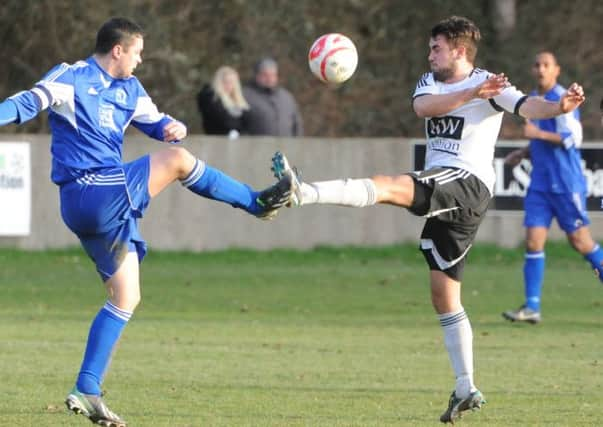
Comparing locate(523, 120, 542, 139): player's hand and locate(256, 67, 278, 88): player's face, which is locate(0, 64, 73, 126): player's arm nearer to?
locate(523, 120, 542, 139): player's hand

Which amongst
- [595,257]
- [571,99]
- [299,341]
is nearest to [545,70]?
[595,257]

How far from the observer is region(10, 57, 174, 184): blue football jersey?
25.7ft

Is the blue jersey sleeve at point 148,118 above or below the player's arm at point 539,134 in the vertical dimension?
above

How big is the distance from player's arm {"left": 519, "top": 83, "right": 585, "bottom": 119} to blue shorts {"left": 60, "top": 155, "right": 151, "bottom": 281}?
2144 millimetres

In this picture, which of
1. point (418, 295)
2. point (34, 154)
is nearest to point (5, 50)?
point (34, 154)

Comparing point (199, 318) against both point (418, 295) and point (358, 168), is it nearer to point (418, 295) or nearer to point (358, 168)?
point (418, 295)

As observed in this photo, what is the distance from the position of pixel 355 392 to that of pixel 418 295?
20.9 ft

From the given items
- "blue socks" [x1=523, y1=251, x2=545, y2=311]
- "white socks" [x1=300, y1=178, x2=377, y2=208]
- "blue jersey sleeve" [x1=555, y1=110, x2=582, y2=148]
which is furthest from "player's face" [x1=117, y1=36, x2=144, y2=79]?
"blue socks" [x1=523, y1=251, x2=545, y2=311]

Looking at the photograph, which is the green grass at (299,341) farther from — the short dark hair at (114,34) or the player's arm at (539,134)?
the short dark hair at (114,34)

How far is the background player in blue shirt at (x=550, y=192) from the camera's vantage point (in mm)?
13453

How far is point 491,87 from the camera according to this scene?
310 inches

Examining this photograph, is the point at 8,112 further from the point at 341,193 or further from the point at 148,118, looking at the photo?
the point at 341,193

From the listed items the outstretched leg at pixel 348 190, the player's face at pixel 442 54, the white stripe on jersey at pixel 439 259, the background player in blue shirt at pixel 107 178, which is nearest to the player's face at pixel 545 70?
the player's face at pixel 442 54

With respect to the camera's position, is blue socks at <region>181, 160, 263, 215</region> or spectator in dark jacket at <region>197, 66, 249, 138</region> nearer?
blue socks at <region>181, 160, 263, 215</region>
